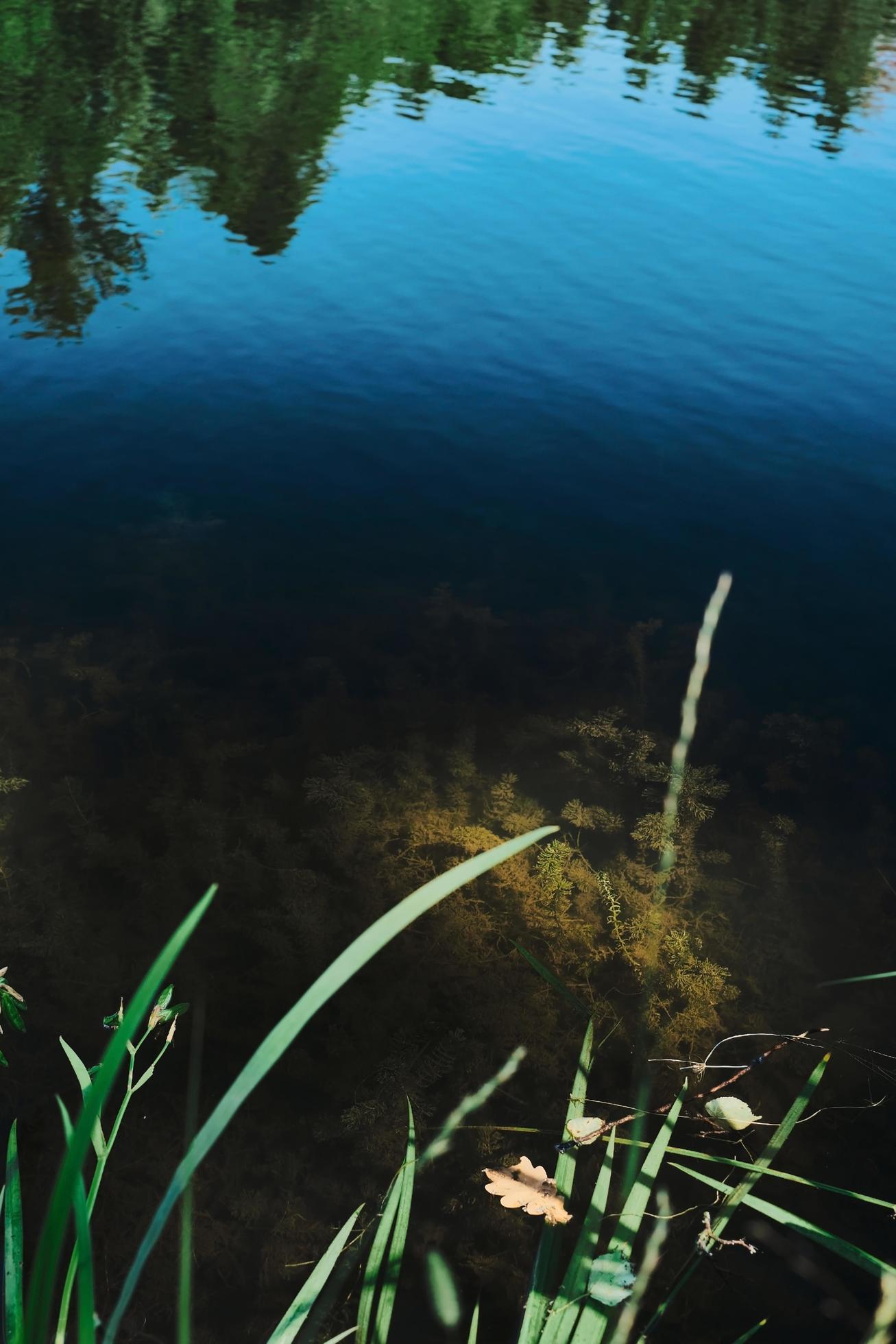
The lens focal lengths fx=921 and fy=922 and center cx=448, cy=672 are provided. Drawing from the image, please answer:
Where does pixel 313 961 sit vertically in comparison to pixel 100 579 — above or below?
below

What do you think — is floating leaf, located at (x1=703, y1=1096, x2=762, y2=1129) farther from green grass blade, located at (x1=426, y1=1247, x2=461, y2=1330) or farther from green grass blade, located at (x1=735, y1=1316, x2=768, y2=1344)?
green grass blade, located at (x1=426, y1=1247, x2=461, y2=1330)

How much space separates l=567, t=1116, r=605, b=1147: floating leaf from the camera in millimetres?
1562

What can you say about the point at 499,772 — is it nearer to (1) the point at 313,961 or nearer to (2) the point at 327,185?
(1) the point at 313,961

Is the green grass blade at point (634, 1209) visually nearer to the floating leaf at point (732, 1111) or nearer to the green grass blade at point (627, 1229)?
the green grass blade at point (627, 1229)

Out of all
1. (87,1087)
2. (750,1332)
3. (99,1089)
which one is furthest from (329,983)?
(750,1332)

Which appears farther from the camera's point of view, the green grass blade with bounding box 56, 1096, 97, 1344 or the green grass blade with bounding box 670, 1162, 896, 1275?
the green grass blade with bounding box 670, 1162, 896, 1275

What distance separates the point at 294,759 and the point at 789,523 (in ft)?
8.37

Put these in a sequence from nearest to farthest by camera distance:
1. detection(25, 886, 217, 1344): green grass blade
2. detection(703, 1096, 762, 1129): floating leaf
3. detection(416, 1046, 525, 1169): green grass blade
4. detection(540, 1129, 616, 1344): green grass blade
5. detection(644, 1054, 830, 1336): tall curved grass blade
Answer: detection(25, 886, 217, 1344): green grass blade < detection(540, 1129, 616, 1344): green grass blade < detection(644, 1054, 830, 1336): tall curved grass blade < detection(703, 1096, 762, 1129): floating leaf < detection(416, 1046, 525, 1169): green grass blade

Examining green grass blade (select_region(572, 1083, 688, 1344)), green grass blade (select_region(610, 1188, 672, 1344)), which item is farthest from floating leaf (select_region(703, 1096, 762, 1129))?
green grass blade (select_region(572, 1083, 688, 1344))

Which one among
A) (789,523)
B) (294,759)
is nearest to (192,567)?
(294,759)

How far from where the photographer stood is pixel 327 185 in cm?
754

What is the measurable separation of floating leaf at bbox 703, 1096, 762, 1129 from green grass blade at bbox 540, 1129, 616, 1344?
46 centimetres

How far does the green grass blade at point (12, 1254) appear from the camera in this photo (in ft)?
3.34

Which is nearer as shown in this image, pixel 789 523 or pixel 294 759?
pixel 294 759
